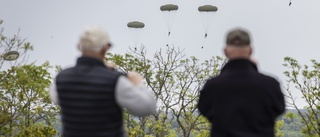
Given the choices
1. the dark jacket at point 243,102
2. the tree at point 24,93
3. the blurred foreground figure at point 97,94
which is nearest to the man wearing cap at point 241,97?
the dark jacket at point 243,102

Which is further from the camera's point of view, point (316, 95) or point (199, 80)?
point (199, 80)

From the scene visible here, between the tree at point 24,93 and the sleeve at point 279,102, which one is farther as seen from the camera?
the tree at point 24,93

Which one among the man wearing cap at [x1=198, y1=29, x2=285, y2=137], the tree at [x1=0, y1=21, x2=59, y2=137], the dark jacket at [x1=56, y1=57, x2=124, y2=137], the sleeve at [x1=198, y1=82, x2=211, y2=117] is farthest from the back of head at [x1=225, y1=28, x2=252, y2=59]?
the tree at [x1=0, y1=21, x2=59, y2=137]

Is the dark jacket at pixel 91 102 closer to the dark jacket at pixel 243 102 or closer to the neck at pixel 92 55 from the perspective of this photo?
the neck at pixel 92 55

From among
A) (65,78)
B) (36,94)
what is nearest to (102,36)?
(65,78)

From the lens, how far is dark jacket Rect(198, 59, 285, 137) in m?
3.23

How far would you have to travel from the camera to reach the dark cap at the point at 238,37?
331 cm

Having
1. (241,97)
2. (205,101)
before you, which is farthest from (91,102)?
(241,97)

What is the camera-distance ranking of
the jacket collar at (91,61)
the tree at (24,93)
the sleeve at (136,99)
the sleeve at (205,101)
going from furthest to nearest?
the tree at (24,93)
the sleeve at (205,101)
the jacket collar at (91,61)
the sleeve at (136,99)

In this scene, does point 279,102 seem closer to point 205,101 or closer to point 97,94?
point 205,101

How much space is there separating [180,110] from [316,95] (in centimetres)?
990

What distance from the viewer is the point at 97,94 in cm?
318

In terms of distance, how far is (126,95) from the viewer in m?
3.07

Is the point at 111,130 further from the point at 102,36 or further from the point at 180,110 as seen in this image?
the point at 180,110
